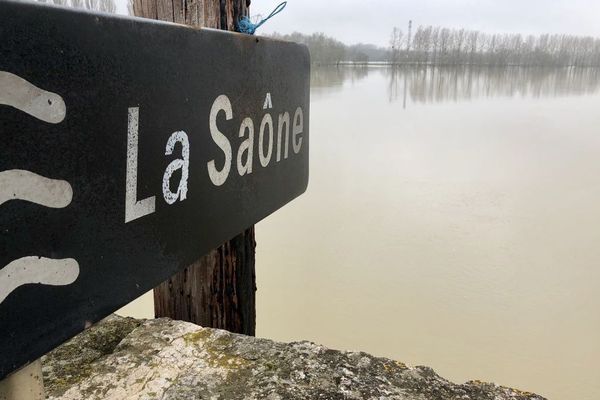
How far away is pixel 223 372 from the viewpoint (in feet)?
3.00

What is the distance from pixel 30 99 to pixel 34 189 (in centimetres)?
7

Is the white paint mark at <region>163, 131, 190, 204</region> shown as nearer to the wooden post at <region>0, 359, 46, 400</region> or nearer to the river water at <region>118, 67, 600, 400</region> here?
the wooden post at <region>0, 359, 46, 400</region>

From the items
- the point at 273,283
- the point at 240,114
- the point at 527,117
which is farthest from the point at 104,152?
the point at 527,117

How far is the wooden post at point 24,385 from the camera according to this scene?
0.42m

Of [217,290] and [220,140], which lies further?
[217,290]

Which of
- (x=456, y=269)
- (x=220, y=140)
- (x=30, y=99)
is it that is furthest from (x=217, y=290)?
(x=456, y=269)

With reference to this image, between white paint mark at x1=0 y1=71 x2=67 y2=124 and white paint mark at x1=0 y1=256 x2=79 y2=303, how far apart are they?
113mm

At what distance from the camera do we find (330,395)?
0.86 m

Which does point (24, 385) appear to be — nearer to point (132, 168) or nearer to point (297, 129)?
point (132, 168)

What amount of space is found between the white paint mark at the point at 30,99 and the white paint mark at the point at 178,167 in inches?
5.8

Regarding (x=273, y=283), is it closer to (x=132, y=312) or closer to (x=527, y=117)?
(x=132, y=312)

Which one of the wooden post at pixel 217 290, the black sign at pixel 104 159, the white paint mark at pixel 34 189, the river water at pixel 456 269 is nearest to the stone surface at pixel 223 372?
the wooden post at pixel 217 290

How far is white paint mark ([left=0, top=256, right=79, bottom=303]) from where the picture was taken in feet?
1.17

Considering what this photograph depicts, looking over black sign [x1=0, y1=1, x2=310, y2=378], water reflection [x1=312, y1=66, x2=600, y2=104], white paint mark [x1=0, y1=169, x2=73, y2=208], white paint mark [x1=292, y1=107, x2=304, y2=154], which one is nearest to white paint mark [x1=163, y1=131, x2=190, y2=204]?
black sign [x1=0, y1=1, x2=310, y2=378]
